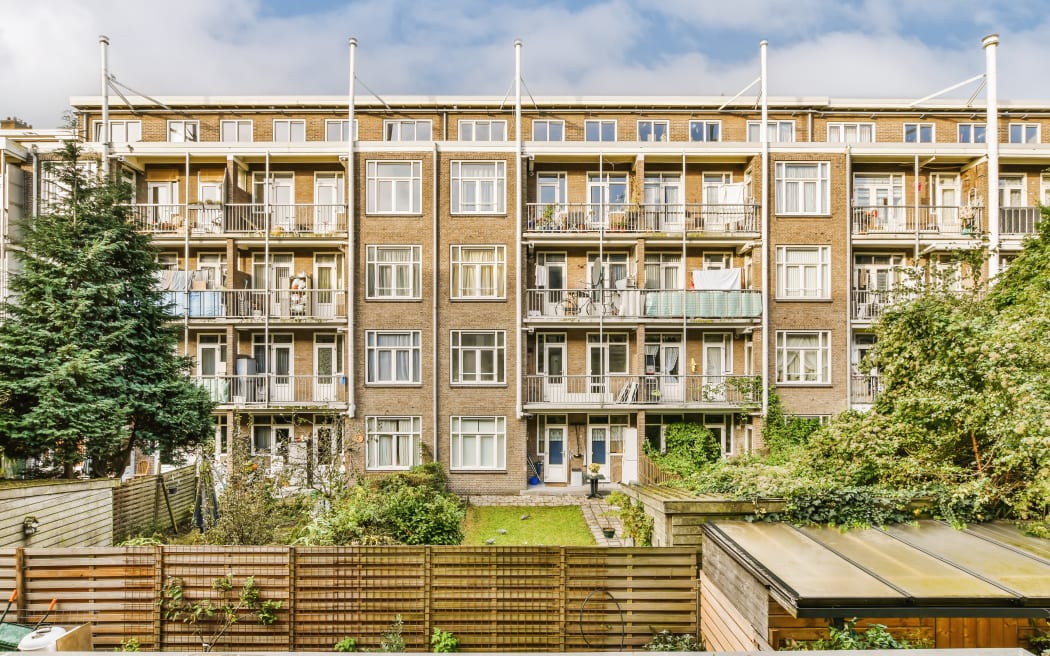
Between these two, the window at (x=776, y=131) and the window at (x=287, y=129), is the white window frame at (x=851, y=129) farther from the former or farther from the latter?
the window at (x=287, y=129)

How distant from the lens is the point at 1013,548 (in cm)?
631

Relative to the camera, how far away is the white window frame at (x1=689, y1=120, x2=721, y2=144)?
2277cm

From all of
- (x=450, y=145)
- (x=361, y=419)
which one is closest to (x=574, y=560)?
(x=361, y=419)

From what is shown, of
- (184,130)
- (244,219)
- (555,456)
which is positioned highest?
(184,130)

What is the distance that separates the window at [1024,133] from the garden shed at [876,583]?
2447 centimetres

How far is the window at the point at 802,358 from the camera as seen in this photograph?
19141 millimetres

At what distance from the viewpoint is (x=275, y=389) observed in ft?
60.5

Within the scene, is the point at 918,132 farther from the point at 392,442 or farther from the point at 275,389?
the point at 275,389

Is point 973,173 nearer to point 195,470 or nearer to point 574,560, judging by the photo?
point 574,560

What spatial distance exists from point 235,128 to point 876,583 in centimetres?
2622

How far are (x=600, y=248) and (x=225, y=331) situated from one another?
14092 mm

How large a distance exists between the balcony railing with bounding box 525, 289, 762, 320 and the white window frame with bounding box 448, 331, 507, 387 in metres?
1.55

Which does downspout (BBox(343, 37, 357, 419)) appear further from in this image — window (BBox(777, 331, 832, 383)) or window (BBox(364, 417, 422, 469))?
window (BBox(777, 331, 832, 383))

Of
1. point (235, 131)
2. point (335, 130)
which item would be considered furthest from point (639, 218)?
point (235, 131)
